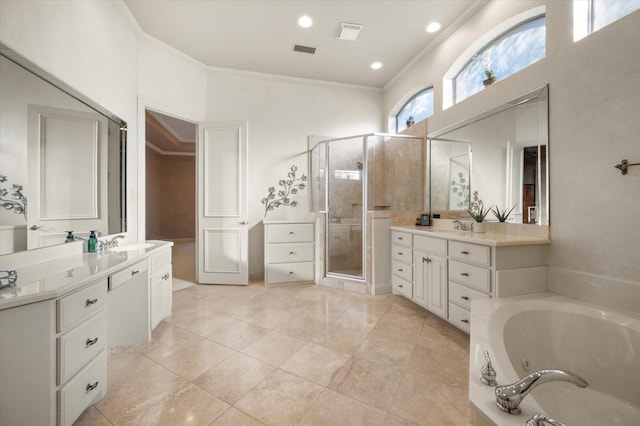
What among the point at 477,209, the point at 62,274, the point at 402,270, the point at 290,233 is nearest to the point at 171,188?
the point at 290,233

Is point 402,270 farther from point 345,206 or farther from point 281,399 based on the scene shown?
point 281,399

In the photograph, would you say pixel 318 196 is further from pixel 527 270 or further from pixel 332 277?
pixel 527 270

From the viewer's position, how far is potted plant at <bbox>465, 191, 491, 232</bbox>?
237cm

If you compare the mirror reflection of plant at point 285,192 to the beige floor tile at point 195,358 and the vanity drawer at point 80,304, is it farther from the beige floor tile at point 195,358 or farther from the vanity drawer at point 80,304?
the vanity drawer at point 80,304

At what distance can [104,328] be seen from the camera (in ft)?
4.64

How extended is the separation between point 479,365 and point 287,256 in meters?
2.74

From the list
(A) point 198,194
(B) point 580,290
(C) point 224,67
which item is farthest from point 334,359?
(C) point 224,67

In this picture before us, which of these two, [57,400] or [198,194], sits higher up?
[198,194]

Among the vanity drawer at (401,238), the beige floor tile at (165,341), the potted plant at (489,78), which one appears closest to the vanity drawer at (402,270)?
the vanity drawer at (401,238)

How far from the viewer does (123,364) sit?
5.72 ft

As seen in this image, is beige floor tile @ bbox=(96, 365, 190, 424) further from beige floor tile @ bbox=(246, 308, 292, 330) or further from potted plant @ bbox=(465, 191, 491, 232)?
potted plant @ bbox=(465, 191, 491, 232)

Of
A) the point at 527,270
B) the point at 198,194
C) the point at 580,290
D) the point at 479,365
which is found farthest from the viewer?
the point at 198,194

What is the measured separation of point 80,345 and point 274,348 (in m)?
1.14

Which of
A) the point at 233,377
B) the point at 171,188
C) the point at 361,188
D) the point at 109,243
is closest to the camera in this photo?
the point at 233,377
